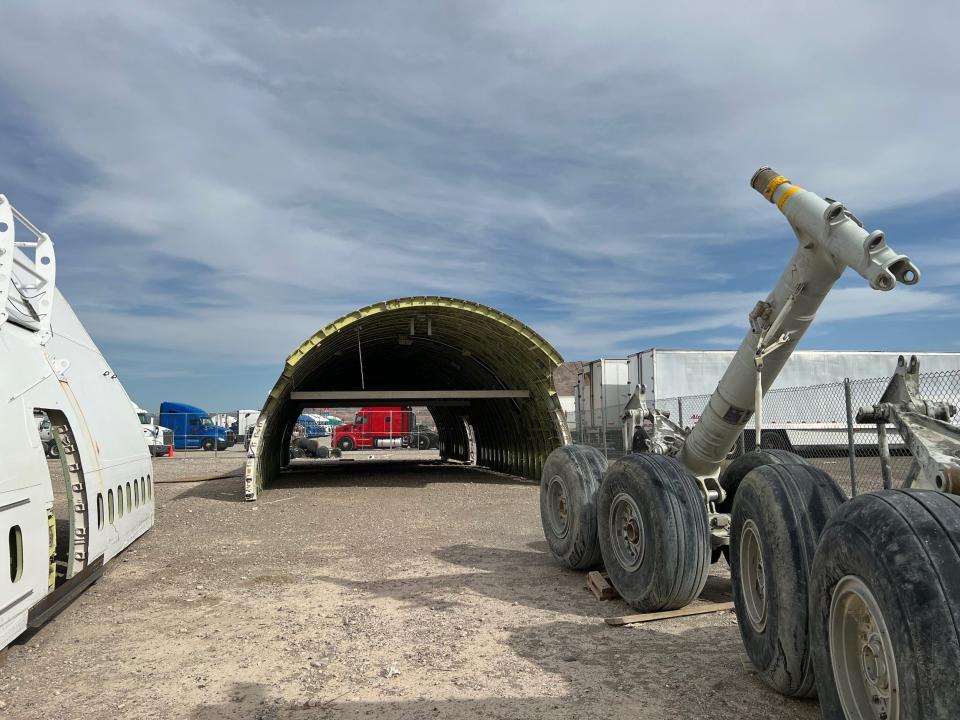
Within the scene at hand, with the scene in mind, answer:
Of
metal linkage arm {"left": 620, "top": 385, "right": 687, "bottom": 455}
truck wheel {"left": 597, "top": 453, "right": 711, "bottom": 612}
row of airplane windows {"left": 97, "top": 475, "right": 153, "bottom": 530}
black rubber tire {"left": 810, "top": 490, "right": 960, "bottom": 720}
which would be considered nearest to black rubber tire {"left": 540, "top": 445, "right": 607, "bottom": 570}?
truck wheel {"left": 597, "top": 453, "right": 711, "bottom": 612}

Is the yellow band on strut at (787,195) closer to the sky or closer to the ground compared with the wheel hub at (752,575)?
closer to the sky

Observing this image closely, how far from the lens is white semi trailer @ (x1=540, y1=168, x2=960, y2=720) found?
2.61 meters

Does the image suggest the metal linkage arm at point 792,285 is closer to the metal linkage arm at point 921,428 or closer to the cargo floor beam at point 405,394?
the metal linkage arm at point 921,428

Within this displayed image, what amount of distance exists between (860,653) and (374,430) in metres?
42.1

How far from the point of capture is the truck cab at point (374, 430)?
143 feet

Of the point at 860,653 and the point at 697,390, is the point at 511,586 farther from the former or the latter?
the point at 697,390

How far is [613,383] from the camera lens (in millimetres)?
22484

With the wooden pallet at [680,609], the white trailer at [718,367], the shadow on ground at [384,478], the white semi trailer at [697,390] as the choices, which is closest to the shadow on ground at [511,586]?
the wooden pallet at [680,609]

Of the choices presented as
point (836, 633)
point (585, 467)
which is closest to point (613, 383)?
point (585, 467)

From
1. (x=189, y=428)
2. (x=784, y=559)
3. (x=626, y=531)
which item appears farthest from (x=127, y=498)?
(x=189, y=428)

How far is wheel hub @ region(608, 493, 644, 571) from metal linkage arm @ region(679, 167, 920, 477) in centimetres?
87

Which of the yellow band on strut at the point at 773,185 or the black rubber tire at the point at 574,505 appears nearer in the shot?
the yellow band on strut at the point at 773,185

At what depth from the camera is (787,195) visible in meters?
4.99

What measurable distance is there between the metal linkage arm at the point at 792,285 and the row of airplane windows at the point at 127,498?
5.92m
